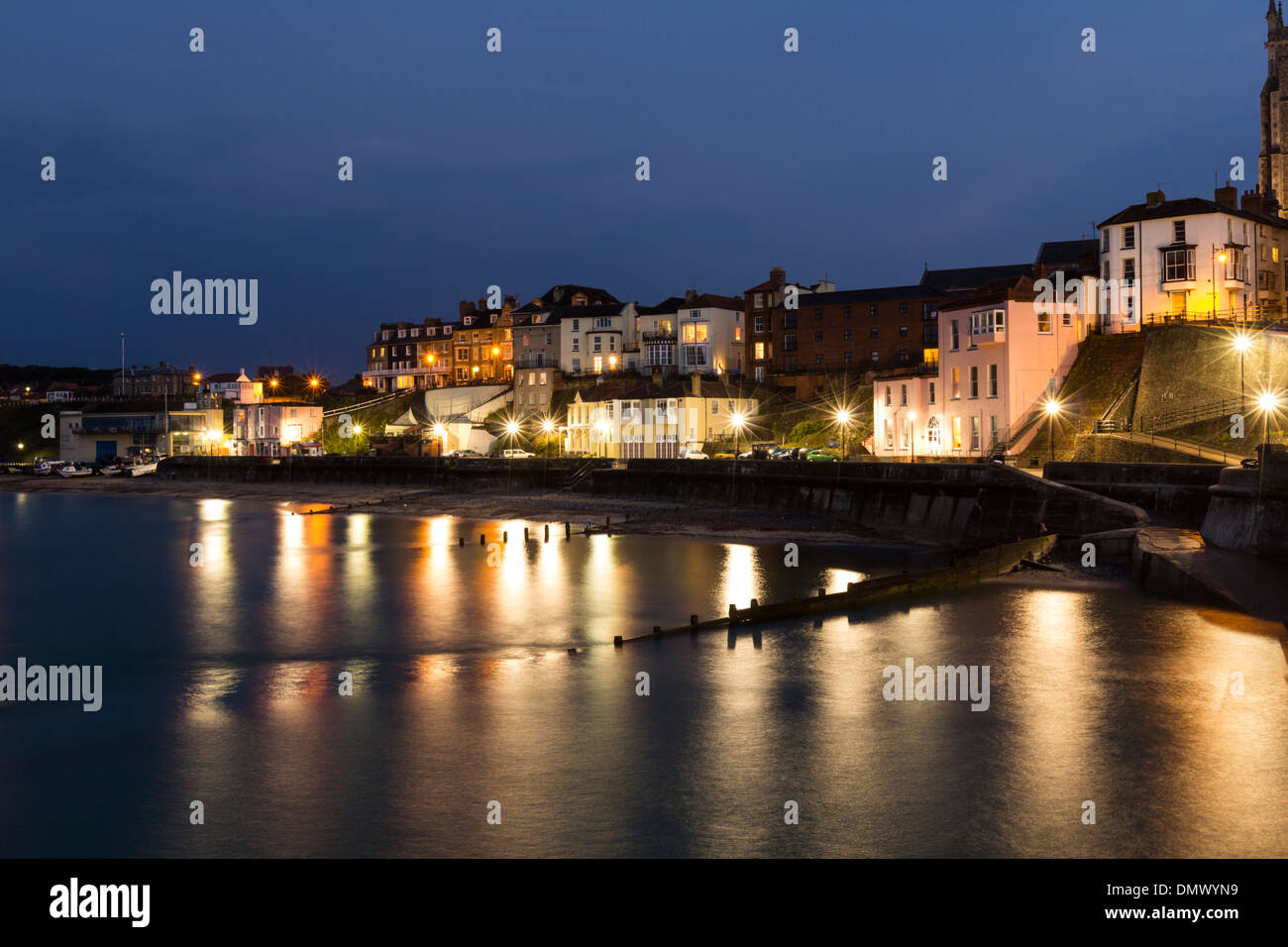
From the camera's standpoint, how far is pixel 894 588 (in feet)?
94.5

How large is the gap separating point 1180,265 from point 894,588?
4070 cm

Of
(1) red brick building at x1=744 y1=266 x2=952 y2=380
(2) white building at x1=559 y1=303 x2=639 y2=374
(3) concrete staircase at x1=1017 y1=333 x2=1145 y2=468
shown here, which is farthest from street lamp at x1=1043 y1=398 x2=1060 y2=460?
(2) white building at x1=559 y1=303 x2=639 y2=374

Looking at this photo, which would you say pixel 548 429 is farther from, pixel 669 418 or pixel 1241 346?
pixel 1241 346

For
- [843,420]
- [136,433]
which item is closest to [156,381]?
[136,433]

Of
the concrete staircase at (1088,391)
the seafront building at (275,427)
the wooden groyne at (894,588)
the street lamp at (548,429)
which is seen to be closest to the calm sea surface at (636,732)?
the wooden groyne at (894,588)

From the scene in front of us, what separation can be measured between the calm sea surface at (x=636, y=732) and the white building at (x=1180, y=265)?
117 feet

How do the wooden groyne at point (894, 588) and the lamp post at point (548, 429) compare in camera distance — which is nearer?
the wooden groyne at point (894, 588)

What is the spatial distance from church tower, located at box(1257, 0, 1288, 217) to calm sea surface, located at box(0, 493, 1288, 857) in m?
89.4

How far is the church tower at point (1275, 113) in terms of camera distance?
96.7 metres

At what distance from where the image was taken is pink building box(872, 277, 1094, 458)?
53906 mm

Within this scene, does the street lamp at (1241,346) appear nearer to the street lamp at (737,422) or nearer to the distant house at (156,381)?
the street lamp at (737,422)

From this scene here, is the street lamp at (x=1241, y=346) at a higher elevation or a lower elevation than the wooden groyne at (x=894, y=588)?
higher

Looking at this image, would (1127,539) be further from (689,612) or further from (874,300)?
(874,300)
